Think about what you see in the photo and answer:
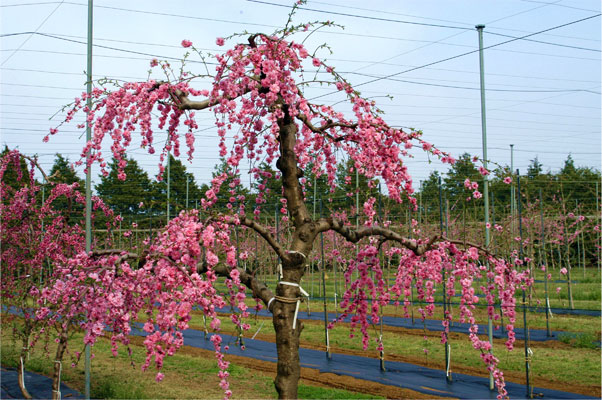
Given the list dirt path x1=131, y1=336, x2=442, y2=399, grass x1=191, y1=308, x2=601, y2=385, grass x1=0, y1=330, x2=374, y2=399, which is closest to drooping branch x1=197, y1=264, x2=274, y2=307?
grass x1=0, y1=330, x2=374, y2=399

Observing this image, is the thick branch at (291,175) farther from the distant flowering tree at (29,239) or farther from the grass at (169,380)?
the distant flowering tree at (29,239)

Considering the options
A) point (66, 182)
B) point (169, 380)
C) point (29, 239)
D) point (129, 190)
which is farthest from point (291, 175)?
point (129, 190)

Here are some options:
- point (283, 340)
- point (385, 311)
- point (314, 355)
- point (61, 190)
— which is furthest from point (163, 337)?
point (385, 311)

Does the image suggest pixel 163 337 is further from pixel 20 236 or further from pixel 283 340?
pixel 20 236

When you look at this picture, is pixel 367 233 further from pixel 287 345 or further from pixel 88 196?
pixel 88 196

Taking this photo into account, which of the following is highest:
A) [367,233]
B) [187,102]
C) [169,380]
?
[187,102]

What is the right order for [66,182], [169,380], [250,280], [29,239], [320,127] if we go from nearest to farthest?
[250,280] → [320,127] → [29,239] → [169,380] → [66,182]

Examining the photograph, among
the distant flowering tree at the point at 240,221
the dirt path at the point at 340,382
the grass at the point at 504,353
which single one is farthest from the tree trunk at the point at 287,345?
the grass at the point at 504,353

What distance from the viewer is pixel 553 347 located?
12.9 meters

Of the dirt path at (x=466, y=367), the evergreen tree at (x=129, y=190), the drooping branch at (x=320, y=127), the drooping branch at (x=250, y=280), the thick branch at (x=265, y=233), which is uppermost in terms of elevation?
the evergreen tree at (x=129, y=190)

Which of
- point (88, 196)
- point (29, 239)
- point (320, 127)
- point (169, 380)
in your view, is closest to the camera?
point (320, 127)

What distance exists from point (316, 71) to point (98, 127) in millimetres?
2332

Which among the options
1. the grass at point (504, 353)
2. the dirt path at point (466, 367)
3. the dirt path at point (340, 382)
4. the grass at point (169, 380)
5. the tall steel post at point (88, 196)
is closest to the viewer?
the tall steel post at point (88, 196)

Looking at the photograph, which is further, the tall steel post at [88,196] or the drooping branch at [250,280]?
the tall steel post at [88,196]
